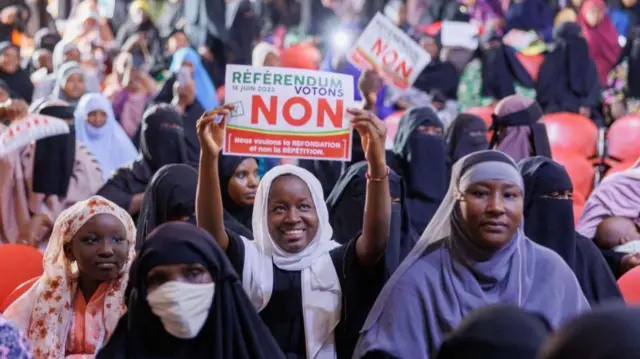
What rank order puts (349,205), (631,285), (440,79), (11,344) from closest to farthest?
(11,344)
(631,285)
(349,205)
(440,79)

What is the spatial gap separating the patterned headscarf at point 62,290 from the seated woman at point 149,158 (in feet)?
7.20

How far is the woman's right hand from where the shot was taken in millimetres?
4078

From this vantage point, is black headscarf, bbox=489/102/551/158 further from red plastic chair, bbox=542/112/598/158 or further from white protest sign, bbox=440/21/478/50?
white protest sign, bbox=440/21/478/50

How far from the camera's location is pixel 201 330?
3271 mm

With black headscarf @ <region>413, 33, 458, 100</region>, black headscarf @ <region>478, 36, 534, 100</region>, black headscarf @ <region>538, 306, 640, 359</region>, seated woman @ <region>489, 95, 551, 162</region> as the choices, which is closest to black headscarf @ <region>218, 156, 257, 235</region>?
seated woman @ <region>489, 95, 551, 162</region>

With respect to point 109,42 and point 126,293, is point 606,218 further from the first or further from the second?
point 109,42

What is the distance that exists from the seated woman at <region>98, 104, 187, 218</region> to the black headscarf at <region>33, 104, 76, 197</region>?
0.55 meters

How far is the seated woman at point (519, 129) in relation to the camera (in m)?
A: 7.17

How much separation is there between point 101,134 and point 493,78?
4.70 metres

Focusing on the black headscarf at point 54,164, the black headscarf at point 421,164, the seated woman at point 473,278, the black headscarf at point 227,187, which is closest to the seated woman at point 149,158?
the black headscarf at point 54,164

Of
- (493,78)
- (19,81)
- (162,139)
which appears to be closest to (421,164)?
(162,139)

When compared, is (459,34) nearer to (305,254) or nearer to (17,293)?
(17,293)

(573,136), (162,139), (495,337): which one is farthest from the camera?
(573,136)

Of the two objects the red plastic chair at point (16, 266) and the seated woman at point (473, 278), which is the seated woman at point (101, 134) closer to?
the red plastic chair at point (16, 266)
